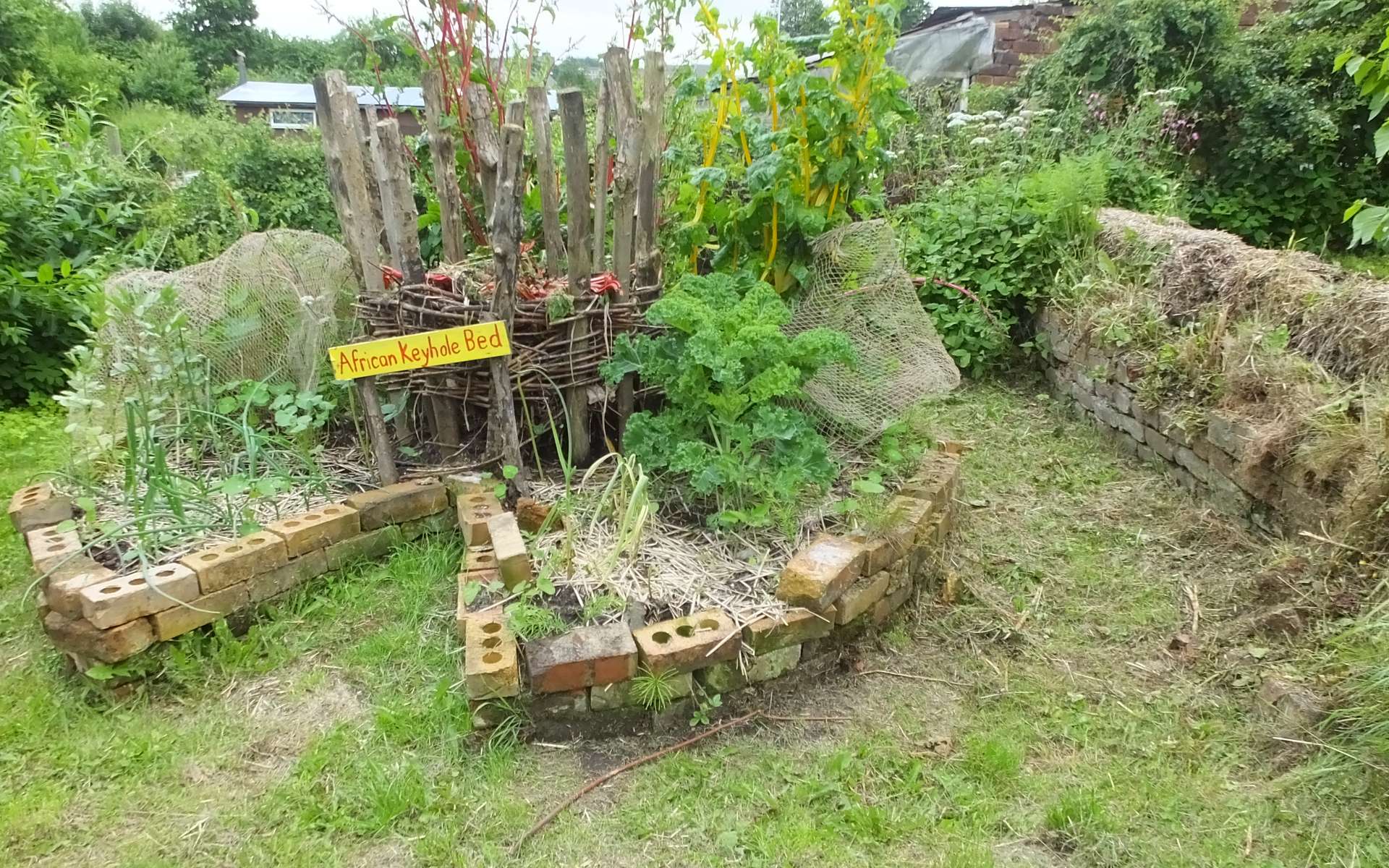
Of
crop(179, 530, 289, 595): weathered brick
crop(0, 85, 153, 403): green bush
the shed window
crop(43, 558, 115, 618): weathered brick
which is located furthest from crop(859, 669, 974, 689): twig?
the shed window

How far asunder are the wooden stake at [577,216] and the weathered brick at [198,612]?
115 centimetres

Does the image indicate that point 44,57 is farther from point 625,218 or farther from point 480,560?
point 480,560

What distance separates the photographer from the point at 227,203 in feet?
18.1

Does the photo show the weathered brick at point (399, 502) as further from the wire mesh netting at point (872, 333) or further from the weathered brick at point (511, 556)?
the wire mesh netting at point (872, 333)

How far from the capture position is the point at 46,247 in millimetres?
4535

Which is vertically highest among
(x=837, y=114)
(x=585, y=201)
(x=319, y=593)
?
(x=837, y=114)

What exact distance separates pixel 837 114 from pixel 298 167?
735cm

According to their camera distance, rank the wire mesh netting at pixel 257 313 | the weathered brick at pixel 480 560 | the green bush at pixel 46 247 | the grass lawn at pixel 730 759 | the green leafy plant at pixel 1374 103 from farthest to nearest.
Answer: the green bush at pixel 46 247 → the wire mesh netting at pixel 257 313 → the weathered brick at pixel 480 560 → the green leafy plant at pixel 1374 103 → the grass lawn at pixel 730 759

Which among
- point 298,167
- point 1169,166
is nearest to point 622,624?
point 1169,166

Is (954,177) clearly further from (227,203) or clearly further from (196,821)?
(196,821)

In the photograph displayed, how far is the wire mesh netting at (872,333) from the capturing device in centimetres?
298

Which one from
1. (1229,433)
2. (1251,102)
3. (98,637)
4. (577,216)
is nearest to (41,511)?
(98,637)

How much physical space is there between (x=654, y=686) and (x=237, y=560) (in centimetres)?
136

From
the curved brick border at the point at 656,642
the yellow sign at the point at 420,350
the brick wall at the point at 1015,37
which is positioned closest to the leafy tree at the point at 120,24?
the brick wall at the point at 1015,37
